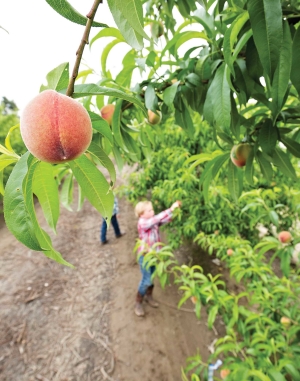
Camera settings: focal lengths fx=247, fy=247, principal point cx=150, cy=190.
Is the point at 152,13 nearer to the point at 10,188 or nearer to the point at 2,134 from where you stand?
the point at 10,188

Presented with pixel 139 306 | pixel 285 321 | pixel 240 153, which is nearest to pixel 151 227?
pixel 139 306

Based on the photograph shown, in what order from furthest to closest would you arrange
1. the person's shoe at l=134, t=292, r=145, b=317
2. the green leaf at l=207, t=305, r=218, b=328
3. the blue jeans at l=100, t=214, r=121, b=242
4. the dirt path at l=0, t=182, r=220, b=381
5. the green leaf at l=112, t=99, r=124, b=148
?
the blue jeans at l=100, t=214, r=121, b=242, the person's shoe at l=134, t=292, r=145, b=317, the dirt path at l=0, t=182, r=220, b=381, the green leaf at l=207, t=305, r=218, b=328, the green leaf at l=112, t=99, r=124, b=148

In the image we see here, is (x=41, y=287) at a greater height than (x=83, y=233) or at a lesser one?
greater

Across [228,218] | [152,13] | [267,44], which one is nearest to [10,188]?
[267,44]

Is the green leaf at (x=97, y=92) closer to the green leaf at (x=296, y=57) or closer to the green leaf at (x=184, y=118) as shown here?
the green leaf at (x=296, y=57)

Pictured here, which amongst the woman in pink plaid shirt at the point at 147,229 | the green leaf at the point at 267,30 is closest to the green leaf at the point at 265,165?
the green leaf at the point at 267,30

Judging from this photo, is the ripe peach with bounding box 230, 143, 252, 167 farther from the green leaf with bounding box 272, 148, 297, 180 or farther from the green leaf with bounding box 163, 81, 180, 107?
the green leaf with bounding box 163, 81, 180, 107

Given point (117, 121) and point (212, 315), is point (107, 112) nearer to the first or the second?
point (117, 121)

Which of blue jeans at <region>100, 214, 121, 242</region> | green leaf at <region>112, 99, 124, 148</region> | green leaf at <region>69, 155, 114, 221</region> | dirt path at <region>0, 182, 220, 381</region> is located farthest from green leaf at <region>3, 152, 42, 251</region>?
blue jeans at <region>100, 214, 121, 242</region>

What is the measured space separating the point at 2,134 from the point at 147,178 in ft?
12.2

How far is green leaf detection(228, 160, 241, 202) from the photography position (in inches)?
33.2

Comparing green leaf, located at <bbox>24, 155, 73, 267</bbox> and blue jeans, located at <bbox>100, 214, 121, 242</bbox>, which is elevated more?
green leaf, located at <bbox>24, 155, 73, 267</bbox>

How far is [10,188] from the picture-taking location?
308 millimetres

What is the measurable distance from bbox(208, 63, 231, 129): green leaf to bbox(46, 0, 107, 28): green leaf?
0.29 meters
